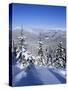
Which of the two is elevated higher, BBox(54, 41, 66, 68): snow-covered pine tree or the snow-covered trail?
BBox(54, 41, 66, 68): snow-covered pine tree

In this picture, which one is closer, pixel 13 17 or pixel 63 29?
pixel 13 17

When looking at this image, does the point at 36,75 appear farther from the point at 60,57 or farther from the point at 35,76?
the point at 60,57

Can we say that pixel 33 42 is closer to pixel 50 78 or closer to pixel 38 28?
pixel 38 28

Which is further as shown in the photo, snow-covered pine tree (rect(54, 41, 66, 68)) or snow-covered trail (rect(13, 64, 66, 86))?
snow-covered pine tree (rect(54, 41, 66, 68))

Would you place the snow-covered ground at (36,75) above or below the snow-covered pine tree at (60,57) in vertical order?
below

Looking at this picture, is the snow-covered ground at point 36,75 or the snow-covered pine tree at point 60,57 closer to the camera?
the snow-covered ground at point 36,75

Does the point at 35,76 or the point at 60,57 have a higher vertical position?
the point at 60,57

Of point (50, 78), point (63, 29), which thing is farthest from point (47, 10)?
point (50, 78)

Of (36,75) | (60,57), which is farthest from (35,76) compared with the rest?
(60,57)
